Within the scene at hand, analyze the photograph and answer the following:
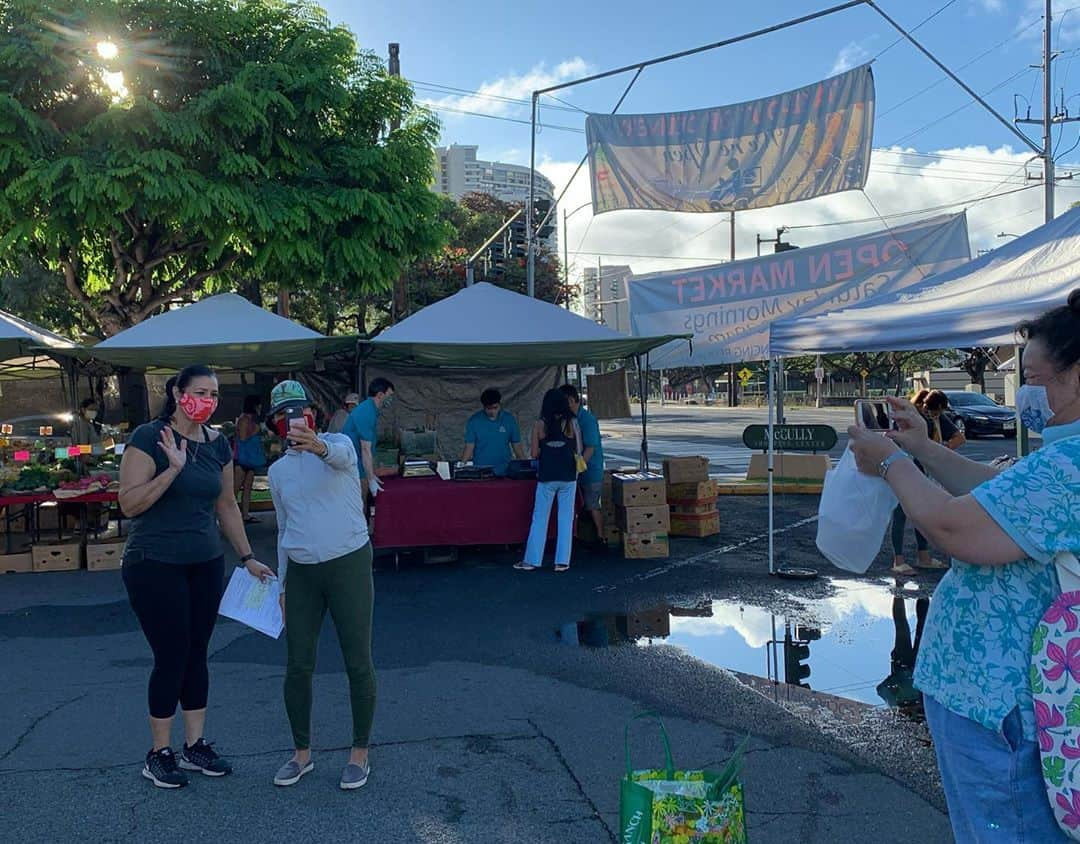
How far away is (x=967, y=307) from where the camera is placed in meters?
6.19

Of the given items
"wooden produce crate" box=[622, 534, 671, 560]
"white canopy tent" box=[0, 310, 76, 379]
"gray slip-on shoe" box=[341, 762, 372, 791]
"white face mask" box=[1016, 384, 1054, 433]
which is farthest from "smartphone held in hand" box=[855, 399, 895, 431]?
"white canopy tent" box=[0, 310, 76, 379]

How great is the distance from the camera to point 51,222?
41.1 ft

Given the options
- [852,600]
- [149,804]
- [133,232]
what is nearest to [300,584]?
[149,804]

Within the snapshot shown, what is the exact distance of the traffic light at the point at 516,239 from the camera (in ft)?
64.6

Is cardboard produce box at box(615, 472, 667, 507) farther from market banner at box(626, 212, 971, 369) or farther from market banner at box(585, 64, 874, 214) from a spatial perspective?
market banner at box(585, 64, 874, 214)

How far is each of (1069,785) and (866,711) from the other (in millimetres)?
3483

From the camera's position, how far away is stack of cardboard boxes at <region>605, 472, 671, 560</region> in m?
9.24

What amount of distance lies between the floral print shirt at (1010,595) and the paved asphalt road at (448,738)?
6.35 feet

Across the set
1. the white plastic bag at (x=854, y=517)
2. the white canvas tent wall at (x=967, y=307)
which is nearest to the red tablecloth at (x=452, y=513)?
the white canvas tent wall at (x=967, y=307)

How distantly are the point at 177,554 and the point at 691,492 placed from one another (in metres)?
7.50

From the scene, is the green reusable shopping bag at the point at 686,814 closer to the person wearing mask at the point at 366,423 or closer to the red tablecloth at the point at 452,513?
the person wearing mask at the point at 366,423

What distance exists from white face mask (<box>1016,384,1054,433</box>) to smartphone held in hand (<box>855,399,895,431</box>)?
0.36 metres

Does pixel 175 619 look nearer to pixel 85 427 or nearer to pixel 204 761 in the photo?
pixel 204 761

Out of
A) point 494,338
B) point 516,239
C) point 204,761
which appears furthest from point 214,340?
point 516,239
